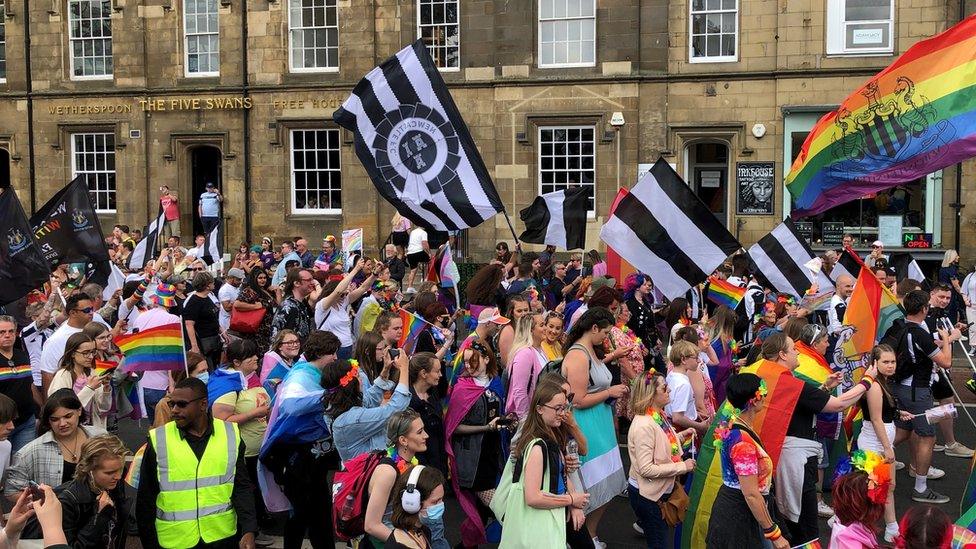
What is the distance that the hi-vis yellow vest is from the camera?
5129mm

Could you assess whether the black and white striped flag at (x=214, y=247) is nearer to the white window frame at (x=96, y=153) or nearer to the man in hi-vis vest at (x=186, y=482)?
the white window frame at (x=96, y=153)

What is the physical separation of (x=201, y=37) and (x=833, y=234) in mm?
15968

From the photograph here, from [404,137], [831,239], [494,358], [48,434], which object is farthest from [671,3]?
[48,434]

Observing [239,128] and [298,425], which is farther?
[239,128]

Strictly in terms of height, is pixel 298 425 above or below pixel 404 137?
below

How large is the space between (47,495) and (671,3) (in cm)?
2042

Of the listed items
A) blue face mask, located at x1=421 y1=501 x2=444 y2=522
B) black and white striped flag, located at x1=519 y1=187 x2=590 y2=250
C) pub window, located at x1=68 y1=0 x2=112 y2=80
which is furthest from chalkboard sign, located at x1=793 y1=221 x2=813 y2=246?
blue face mask, located at x1=421 y1=501 x2=444 y2=522

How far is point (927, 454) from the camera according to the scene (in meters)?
8.45

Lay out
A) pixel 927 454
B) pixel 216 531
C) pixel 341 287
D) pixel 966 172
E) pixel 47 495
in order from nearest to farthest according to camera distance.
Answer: pixel 47 495 < pixel 216 531 < pixel 927 454 < pixel 341 287 < pixel 966 172

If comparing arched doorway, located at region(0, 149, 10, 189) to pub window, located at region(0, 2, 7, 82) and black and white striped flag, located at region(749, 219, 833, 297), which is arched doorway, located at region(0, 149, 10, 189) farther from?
black and white striped flag, located at region(749, 219, 833, 297)

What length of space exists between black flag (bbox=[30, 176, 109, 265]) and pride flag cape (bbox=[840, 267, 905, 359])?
8236mm

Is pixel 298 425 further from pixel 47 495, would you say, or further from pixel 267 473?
pixel 47 495

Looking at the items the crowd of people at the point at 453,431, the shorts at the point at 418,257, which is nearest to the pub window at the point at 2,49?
the shorts at the point at 418,257

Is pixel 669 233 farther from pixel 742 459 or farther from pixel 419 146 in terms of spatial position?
pixel 742 459
